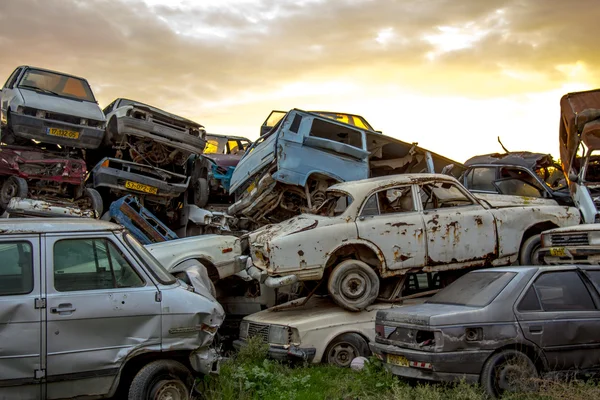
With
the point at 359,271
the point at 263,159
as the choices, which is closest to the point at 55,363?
the point at 359,271

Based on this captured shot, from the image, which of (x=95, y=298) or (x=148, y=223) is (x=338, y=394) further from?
(x=148, y=223)

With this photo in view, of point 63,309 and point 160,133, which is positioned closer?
point 63,309

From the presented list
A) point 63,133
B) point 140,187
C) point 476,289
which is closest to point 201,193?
point 140,187

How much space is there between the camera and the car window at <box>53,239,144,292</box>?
524 cm

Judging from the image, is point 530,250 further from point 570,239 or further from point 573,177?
point 573,177

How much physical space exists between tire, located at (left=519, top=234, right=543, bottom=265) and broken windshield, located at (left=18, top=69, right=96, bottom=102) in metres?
9.12

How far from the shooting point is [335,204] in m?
9.12

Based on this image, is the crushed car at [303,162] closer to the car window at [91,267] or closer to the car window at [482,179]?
the car window at [482,179]

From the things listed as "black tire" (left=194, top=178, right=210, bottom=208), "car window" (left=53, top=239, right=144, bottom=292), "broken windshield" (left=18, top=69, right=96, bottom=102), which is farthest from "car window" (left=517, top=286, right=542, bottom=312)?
"broken windshield" (left=18, top=69, right=96, bottom=102)

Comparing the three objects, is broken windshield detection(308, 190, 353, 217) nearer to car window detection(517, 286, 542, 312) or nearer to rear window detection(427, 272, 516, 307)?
rear window detection(427, 272, 516, 307)

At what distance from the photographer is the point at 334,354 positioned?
7793 millimetres

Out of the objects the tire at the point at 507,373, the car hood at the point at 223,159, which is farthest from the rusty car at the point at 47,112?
the tire at the point at 507,373

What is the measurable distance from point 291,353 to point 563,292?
9.92 feet

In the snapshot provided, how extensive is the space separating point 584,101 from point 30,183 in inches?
391
